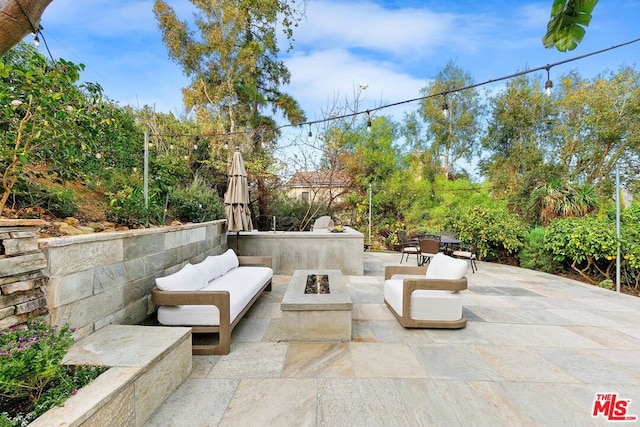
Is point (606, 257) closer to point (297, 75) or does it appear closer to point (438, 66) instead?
point (297, 75)

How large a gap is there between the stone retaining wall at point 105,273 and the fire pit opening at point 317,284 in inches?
71.9

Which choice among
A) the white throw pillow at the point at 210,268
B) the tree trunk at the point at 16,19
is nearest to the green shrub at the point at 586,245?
the white throw pillow at the point at 210,268

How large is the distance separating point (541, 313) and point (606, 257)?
3273 millimetres

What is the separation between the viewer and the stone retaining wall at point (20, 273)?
1.84 metres

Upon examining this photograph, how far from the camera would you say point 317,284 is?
3.90 m

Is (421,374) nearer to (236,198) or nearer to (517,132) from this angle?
(236,198)

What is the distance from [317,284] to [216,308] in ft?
4.74

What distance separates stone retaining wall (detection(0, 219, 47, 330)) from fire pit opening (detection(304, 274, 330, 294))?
236cm

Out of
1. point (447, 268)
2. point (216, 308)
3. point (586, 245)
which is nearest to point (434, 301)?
point (447, 268)

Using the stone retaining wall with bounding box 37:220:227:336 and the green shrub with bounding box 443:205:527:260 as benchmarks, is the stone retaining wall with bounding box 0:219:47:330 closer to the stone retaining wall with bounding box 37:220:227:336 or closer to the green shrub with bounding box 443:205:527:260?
the stone retaining wall with bounding box 37:220:227:336

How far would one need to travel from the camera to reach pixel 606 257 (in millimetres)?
5805

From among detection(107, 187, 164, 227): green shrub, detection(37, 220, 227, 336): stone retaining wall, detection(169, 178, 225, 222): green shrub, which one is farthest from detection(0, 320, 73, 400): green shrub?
detection(169, 178, 225, 222): green shrub

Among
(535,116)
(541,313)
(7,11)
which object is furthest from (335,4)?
(535,116)
